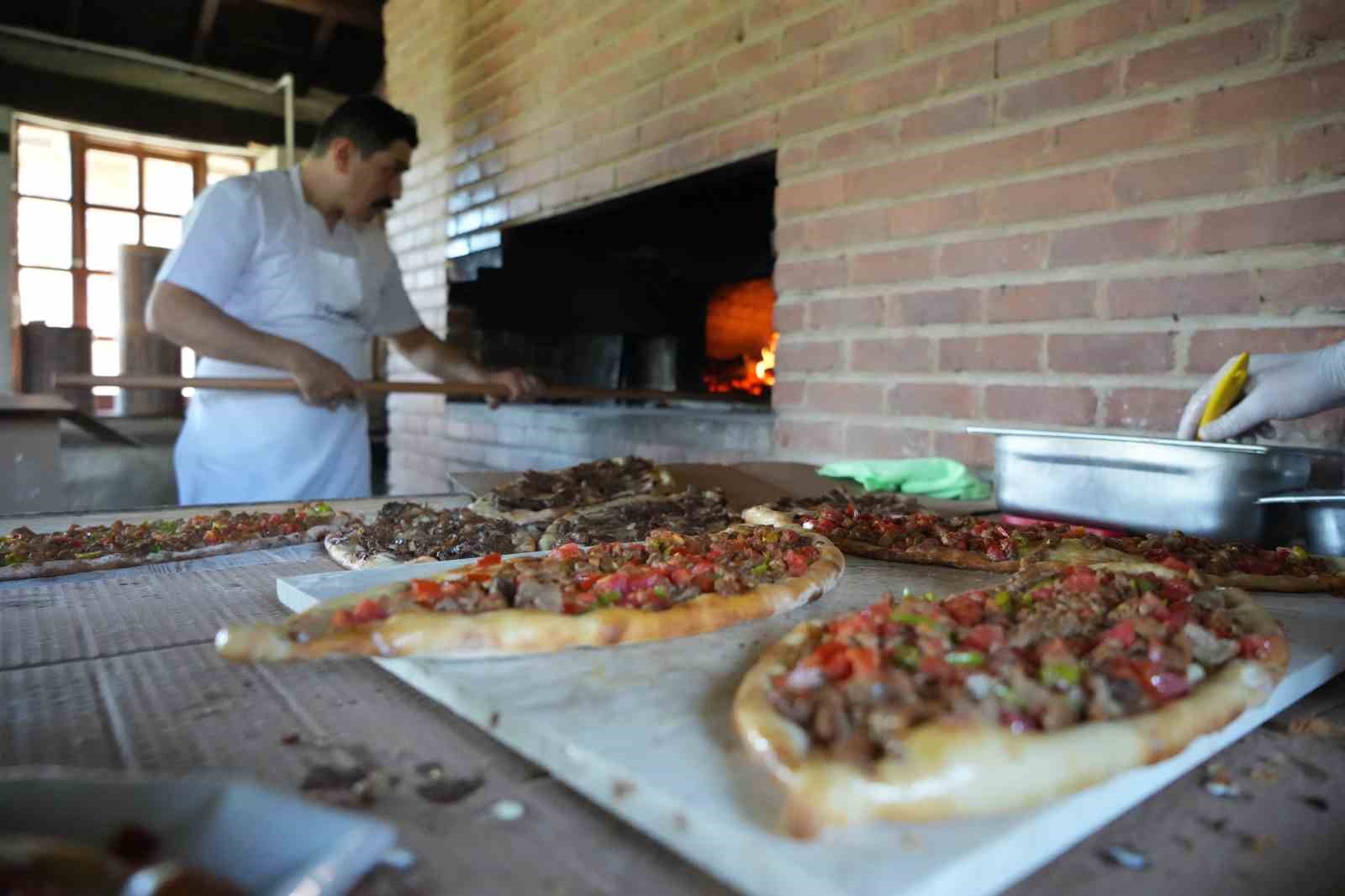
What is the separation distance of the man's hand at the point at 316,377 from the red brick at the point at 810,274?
64.4 inches

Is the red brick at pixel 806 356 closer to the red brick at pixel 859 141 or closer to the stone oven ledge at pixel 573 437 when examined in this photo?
the stone oven ledge at pixel 573 437

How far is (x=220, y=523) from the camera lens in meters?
2.01

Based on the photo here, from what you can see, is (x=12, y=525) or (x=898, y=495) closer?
(x=12, y=525)

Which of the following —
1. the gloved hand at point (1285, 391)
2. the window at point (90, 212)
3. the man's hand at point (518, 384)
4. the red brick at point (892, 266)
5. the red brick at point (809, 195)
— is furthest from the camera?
the window at point (90, 212)

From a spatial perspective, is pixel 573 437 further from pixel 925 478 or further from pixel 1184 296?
pixel 1184 296

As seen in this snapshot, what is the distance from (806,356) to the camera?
3.06m

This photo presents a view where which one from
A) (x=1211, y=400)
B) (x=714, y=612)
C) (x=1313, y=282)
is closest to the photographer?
(x=714, y=612)

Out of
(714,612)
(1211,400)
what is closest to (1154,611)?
(714,612)

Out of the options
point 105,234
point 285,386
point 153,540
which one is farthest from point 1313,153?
point 105,234

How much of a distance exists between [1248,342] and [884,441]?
3.44 feet

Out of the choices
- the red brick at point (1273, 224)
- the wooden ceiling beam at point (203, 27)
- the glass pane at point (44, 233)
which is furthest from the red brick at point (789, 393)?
the glass pane at point (44, 233)

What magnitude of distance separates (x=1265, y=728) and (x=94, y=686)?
1.36 metres

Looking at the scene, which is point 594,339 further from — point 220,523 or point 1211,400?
point 1211,400

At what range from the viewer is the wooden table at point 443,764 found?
27.6 inches
